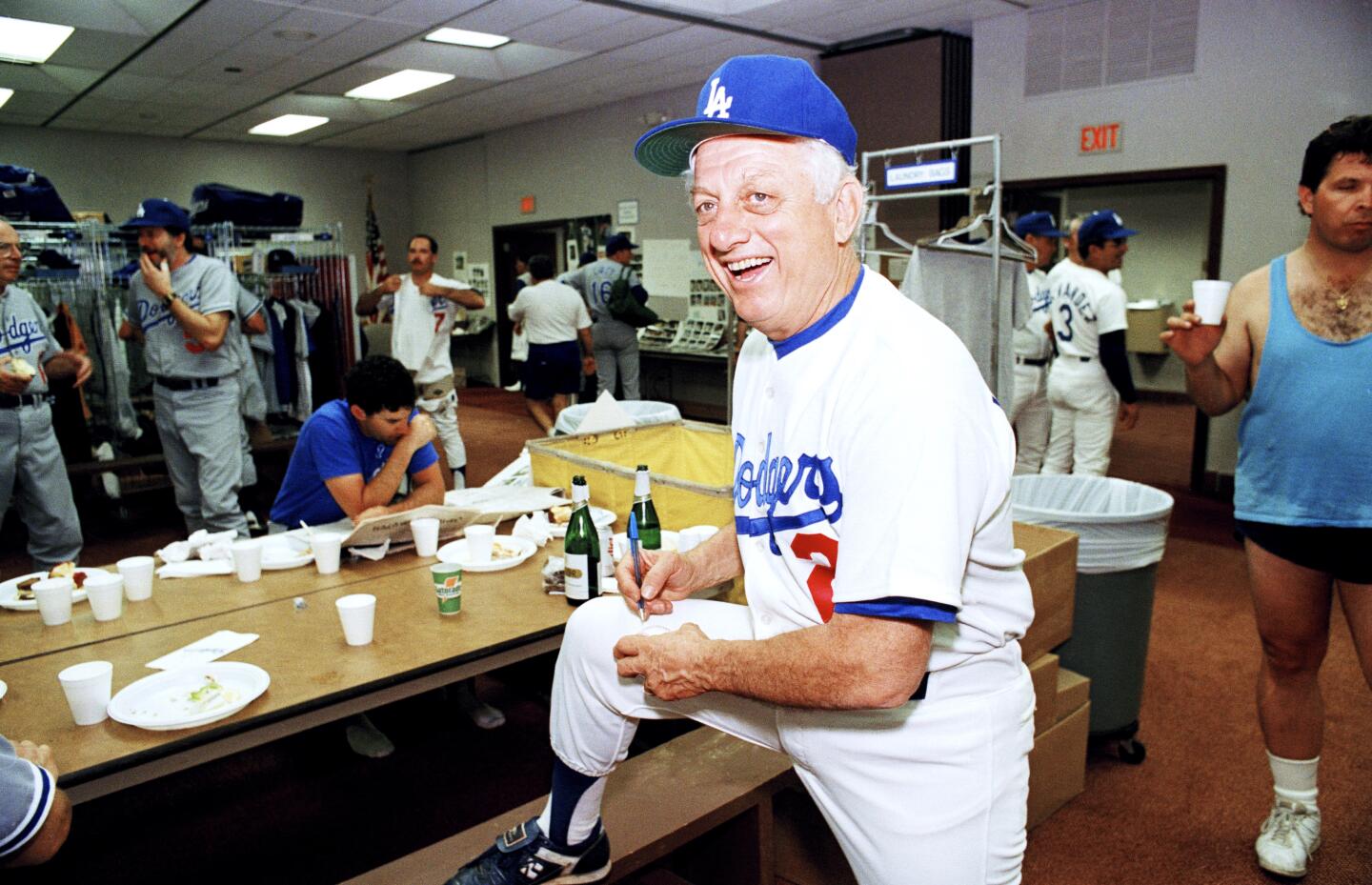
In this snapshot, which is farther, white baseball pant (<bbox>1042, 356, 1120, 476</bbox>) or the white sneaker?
white baseball pant (<bbox>1042, 356, 1120, 476</bbox>)

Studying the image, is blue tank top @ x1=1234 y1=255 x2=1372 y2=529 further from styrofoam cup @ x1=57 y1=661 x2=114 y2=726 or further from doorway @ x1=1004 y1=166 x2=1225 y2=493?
doorway @ x1=1004 y1=166 x2=1225 y2=493

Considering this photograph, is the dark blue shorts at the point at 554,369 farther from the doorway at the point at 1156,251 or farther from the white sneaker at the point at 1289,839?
the white sneaker at the point at 1289,839

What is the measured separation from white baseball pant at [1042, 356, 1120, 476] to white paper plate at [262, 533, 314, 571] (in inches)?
152

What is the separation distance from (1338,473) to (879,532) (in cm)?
153

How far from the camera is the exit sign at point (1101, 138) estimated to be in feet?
20.7

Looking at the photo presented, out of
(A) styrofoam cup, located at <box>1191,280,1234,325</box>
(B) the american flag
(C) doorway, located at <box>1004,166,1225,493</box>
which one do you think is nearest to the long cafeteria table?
(A) styrofoam cup, located at <box>1191,280,1234,325</box>

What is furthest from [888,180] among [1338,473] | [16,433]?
[16,433]

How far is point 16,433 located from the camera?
386 centimetres

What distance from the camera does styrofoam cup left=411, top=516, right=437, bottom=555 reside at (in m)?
2.56

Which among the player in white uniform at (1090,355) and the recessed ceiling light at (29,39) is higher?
the recessed ceiling light at (29,39)

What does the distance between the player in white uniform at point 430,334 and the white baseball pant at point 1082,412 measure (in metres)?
3.53

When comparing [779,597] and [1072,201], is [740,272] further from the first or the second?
[1072,201]

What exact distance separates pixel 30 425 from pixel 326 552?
2.37 meters

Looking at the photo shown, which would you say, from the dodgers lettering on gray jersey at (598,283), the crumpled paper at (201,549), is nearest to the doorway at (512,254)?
the dodgers lettering on gray jersey at (598,283)
